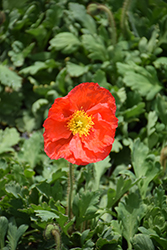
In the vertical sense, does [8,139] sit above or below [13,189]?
below

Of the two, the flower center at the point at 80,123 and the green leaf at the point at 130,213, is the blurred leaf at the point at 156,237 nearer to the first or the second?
the green leaf at the point at 130,213

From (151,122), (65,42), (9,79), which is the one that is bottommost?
(151,122)

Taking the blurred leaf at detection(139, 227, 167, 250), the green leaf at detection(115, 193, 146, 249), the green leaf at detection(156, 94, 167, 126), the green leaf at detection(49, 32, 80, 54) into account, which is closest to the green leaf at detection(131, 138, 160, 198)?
the green leaf at detection(115, 193, 146, 249)

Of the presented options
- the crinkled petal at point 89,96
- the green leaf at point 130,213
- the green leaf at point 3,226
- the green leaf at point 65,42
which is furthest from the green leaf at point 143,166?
the green leaf at point 65,42

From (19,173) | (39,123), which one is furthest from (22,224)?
(39,123)

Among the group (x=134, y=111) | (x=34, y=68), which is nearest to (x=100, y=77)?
(x=134, y=111)

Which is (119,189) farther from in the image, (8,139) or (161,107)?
(8,139)

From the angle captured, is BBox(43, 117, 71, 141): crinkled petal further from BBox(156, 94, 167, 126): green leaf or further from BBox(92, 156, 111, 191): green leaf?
BBox(156, 94, 167, 126): green leaf
